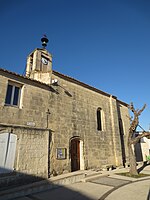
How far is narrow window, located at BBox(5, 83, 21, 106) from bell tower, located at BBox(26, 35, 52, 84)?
211cm

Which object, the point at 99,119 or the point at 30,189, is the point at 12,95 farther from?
the point at 99,119

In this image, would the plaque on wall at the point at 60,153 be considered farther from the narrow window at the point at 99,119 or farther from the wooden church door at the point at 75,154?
the narrow window at the point at 99,119

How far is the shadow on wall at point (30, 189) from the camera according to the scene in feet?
16.9

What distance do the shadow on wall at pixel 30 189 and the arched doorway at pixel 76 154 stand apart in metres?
2.65

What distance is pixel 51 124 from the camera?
8477 millimetres

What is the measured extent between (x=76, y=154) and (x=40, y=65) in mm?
6687

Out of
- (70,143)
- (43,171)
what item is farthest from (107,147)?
(43,171)

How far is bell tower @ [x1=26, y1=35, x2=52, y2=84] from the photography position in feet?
31.0

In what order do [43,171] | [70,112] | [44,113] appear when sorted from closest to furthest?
1. [43,171]
2. [44,113]
3. [70,112]

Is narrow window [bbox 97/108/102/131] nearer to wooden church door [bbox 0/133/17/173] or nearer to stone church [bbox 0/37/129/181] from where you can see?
stone church [bbox 0/37/129/181]

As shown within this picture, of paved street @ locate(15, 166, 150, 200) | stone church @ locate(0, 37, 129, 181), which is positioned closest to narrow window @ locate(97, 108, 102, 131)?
stone church @ locate(0, 37, 129, 181)

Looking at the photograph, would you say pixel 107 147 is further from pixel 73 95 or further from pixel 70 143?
pixel 73 95

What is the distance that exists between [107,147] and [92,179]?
170 inches

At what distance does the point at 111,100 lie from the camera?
1356 centimetres
